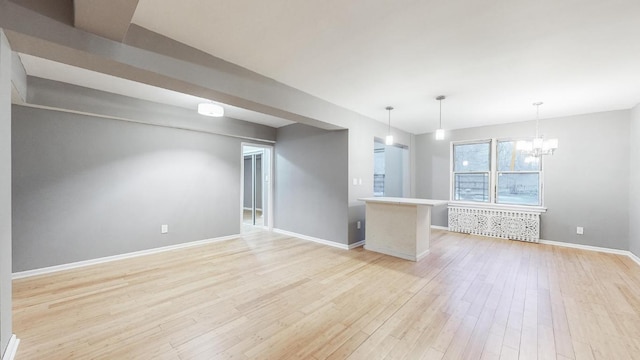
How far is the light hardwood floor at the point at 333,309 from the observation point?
73.9 inches

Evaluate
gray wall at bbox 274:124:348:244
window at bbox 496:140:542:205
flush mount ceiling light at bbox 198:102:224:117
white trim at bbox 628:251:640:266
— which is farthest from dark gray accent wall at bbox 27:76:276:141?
white trim at bbox 628:251:640:266

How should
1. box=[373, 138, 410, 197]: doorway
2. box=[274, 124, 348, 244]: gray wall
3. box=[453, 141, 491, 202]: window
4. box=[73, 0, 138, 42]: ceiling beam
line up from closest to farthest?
box=[73, 0, 138, 42]: ceiling beam → box=[274, 124, 348, 244]: gray wall → box=[453, 141, 491, 202]: window → box=[373, 138, 410, 197]: doorway

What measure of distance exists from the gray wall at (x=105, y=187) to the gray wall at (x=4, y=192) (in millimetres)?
2152

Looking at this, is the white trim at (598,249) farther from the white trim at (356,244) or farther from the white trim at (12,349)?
the white trim at (12,349)

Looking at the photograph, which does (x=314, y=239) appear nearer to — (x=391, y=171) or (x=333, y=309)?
(x=333, y=309)

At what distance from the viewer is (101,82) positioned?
10.5 ft

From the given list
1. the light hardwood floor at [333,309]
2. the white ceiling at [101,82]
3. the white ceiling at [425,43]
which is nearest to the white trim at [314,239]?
the light hardwood floor at [333,309]

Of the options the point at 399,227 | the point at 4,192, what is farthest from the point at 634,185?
the point at 4,192

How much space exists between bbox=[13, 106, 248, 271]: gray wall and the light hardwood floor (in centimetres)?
44

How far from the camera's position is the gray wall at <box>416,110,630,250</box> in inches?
168

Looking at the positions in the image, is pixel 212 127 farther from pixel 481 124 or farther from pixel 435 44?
pixel 481 124

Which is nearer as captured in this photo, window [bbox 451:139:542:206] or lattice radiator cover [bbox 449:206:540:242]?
lattice radiator cover [bbox 449:206:540:242]

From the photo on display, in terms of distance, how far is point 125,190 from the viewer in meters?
3.91

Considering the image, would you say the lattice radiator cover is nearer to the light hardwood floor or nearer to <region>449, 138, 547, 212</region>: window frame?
<region>449, 138, 547, 212</region>: window frame
